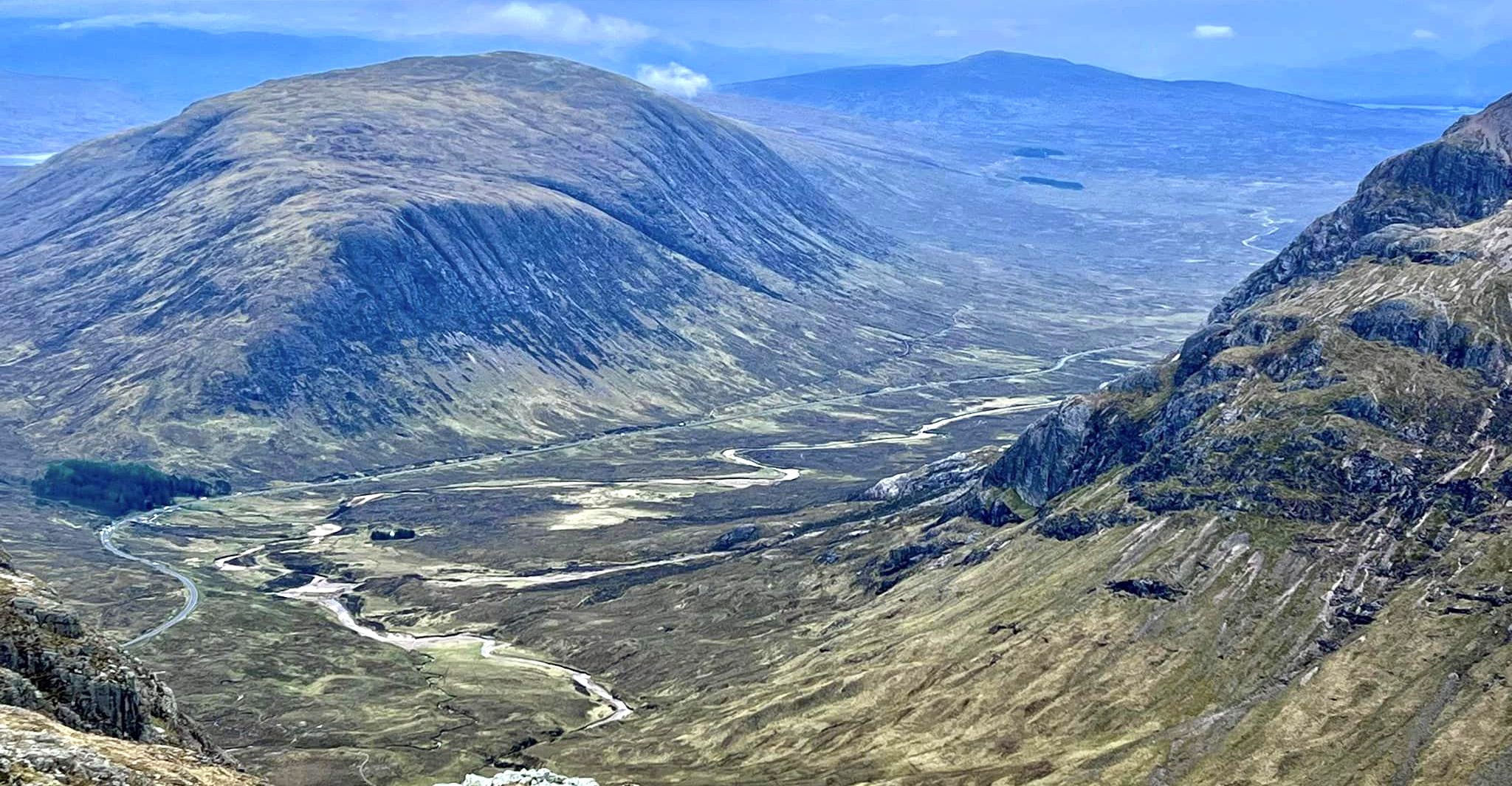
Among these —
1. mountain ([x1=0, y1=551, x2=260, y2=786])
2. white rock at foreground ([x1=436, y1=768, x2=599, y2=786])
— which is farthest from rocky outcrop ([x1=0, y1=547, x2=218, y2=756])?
white rock at foreground ([x1=436, y1=768, x2=599, y2=786])

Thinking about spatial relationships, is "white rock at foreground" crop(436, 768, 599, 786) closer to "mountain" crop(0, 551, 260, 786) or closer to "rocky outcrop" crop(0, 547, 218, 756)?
"mountain" crop(0, 551, 260, 786)

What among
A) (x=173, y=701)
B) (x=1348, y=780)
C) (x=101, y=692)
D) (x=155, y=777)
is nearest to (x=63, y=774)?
(x=155, y=777)

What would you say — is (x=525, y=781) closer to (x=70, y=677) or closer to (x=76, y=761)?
(x=70, y=677)

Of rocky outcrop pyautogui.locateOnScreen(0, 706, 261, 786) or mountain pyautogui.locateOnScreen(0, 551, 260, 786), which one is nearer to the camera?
rocky outcrop pyautogui.locateOnScreen(0, 706, 261, 786)

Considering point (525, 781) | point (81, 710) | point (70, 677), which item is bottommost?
point (525, 781)

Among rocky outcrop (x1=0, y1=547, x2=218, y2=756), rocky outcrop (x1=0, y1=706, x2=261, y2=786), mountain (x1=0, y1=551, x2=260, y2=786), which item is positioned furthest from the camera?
rocky outcrop (x1=0, y1=547, x2=218, y2=756)

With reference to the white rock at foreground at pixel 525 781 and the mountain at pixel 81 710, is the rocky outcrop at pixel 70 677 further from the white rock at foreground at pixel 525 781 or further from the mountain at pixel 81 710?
the white rock at foreground at pixel 525 781

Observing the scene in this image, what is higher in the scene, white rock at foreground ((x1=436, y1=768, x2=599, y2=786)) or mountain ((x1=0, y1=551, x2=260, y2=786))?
mountain ((x1=0, y1=551, x2=260, y2=786))

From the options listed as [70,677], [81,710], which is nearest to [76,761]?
[81,710]

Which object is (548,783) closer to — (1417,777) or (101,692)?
(101,692)
